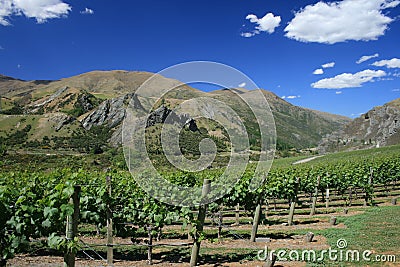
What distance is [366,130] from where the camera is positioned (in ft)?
411

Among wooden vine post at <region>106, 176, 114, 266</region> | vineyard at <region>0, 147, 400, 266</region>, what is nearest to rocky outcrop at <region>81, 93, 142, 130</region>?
vineyard at <region>0, 147, 400, 266</region>

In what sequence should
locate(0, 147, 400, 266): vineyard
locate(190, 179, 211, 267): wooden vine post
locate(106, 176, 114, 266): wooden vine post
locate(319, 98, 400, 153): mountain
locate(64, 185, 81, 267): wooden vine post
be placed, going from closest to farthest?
locate(64, 185, 81, 267): wooden vine post
locate(0, 147, 400, 266): vineyard
locate(190, 179, 211, 267): wooden vine post
locate(106, 176, 114, 266): wooden vine post
locate(319, 98, 400, 153): mountain

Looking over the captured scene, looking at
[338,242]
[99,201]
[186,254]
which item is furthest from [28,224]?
[338,242]

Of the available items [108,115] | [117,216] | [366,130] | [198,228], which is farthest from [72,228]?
[108,115]

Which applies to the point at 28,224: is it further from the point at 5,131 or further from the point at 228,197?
the point at 5,131

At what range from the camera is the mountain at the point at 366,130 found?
106938 millimetres

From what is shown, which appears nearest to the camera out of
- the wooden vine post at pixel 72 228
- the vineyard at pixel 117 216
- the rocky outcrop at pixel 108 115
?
the wooden vine post at pixel 72 228

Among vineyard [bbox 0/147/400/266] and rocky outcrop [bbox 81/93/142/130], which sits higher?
rocky outcrop [bbox 81/93/142/130]

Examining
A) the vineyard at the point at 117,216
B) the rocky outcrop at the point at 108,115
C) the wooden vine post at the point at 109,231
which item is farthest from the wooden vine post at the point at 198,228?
the rocky outcrop at the point at 108,115

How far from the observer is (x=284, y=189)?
1320 cm

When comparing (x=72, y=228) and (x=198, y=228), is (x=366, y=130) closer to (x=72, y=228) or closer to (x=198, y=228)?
(x=198, y=228)

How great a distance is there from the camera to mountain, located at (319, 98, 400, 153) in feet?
351

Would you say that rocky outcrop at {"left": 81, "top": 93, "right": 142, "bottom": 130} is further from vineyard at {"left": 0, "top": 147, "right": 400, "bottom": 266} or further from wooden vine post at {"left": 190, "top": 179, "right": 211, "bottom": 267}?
wooden vine post at {"left": 190, "top": 179, "right": 211, "bottom": 267}

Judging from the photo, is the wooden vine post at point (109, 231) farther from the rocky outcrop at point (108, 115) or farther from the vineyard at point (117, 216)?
the rocky outcrop at point (108, 115)
